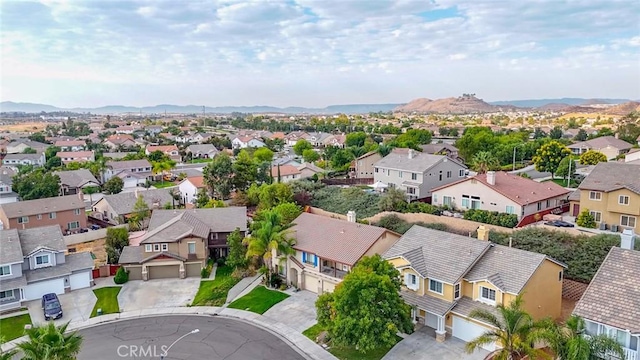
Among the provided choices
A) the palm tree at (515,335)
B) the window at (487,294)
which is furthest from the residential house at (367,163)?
the palm tree at (515,335)

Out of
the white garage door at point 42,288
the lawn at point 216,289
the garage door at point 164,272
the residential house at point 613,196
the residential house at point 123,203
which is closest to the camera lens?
the lawn at point 216,289

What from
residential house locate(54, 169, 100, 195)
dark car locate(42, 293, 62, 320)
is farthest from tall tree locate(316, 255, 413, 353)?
residential house locate(54, 169, 100, 195)

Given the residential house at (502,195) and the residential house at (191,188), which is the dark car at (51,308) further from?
the residential house at (502,195)

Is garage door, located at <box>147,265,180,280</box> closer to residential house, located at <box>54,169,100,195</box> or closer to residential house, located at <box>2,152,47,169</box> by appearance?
residential house, located at <box>54,169,100,195</box>

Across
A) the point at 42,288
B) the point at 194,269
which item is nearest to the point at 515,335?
the point at 194,269

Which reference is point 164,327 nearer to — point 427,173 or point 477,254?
point 477,254
